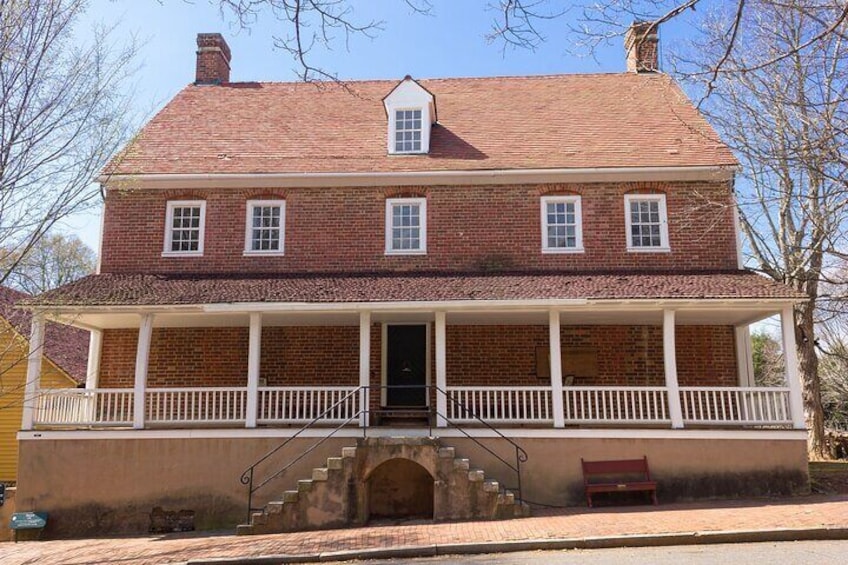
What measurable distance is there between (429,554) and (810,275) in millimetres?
14429

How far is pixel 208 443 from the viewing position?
12711mm

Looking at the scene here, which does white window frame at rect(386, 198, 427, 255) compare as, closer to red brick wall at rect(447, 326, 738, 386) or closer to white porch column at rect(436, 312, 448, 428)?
red brick wall at rect(447, 326, 738, 386)

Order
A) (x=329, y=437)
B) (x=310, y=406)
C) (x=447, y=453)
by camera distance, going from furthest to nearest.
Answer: (x=310, y=406), (x=329, y=437), (x=447, y=453)

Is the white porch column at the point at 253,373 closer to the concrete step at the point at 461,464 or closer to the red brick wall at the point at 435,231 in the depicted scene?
the red brick wall at the point at 435,231

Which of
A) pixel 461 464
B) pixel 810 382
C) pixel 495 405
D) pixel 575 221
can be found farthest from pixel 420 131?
pixel 810 382

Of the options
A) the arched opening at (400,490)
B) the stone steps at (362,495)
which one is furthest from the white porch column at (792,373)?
the arched opening at (400,490)

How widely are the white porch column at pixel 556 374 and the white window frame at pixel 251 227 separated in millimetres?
6468

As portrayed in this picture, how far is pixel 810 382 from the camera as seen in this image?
60.9 feet

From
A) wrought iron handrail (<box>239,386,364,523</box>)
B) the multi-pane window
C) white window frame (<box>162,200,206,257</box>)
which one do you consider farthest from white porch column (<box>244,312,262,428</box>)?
the multi-pane window

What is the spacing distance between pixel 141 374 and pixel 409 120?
8500 mm

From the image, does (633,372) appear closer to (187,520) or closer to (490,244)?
(490,244)

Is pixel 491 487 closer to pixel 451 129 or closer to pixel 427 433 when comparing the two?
pixel 427 433

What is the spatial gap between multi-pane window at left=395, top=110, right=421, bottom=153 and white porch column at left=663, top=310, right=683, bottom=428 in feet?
23.5

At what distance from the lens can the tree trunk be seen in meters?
18.4
